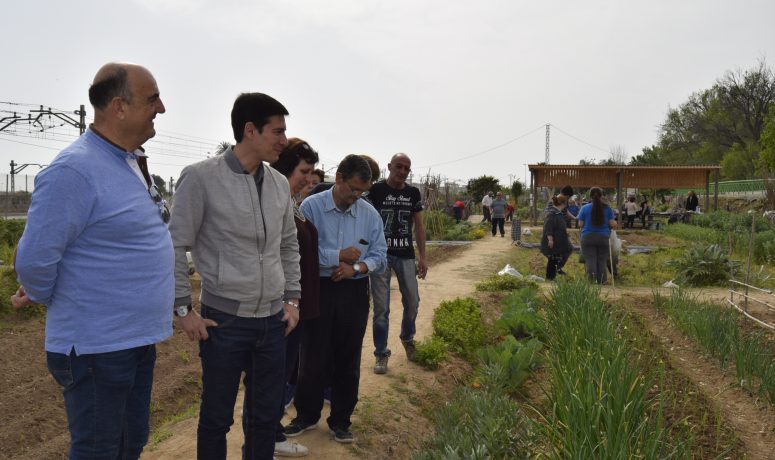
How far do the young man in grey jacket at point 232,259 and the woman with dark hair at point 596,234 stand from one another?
271 inches

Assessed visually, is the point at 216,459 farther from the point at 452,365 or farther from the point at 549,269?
the point at 549,269

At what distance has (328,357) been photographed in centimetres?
351

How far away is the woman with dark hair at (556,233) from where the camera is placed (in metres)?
9.13

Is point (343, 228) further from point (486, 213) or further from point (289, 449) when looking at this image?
point (486, 213)

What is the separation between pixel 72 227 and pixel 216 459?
A: 120 cm

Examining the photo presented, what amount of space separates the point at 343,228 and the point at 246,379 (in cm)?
122

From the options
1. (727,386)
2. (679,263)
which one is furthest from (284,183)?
(679,263)

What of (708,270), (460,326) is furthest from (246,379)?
(708,270)

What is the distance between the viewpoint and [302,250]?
320 centimetres

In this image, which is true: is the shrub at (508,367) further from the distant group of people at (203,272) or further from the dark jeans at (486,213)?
the dark jeans at (486,213)

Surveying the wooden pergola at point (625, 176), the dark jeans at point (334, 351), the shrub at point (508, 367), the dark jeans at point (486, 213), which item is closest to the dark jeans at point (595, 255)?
the shrub at point (508, 367)

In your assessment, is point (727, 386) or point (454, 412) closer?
point (454, 412)

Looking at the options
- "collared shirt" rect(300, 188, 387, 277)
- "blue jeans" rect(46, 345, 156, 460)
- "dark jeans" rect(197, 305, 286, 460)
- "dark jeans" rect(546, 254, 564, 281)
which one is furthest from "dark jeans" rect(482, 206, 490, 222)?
"blue jeans" rect(46, 345, 156, 460)

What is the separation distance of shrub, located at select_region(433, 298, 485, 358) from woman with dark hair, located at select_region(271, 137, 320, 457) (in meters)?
2.59
